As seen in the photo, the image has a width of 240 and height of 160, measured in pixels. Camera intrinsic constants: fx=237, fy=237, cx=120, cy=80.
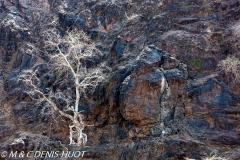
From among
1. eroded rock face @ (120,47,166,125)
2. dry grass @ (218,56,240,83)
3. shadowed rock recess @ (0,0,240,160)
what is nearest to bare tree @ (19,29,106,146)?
shadowed rock recess @ (0,0,240,160)

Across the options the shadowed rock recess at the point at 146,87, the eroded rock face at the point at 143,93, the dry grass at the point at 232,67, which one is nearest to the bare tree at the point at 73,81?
the shadowed rock recess at the point at 146,87

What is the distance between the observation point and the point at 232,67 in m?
12.2

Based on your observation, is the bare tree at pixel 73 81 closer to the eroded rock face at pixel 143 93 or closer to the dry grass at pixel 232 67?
the eroded rock face at pixel 143 93

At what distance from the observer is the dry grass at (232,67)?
12.1 metres

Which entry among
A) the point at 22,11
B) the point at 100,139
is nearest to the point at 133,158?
the point at 100,139

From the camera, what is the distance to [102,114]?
48.9ft

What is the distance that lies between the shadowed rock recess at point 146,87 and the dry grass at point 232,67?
0.24 metres

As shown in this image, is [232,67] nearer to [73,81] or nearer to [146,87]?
[146,87]

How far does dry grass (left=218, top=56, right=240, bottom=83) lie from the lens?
39.8ft

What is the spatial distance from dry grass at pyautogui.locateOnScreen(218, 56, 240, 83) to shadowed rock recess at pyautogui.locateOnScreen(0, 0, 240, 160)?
0.77 feet

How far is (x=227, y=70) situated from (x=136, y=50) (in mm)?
6294

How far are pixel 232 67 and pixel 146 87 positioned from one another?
179 inches

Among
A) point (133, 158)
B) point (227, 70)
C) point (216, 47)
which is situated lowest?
point (133, 158)

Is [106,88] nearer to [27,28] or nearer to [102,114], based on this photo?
[102,114]
